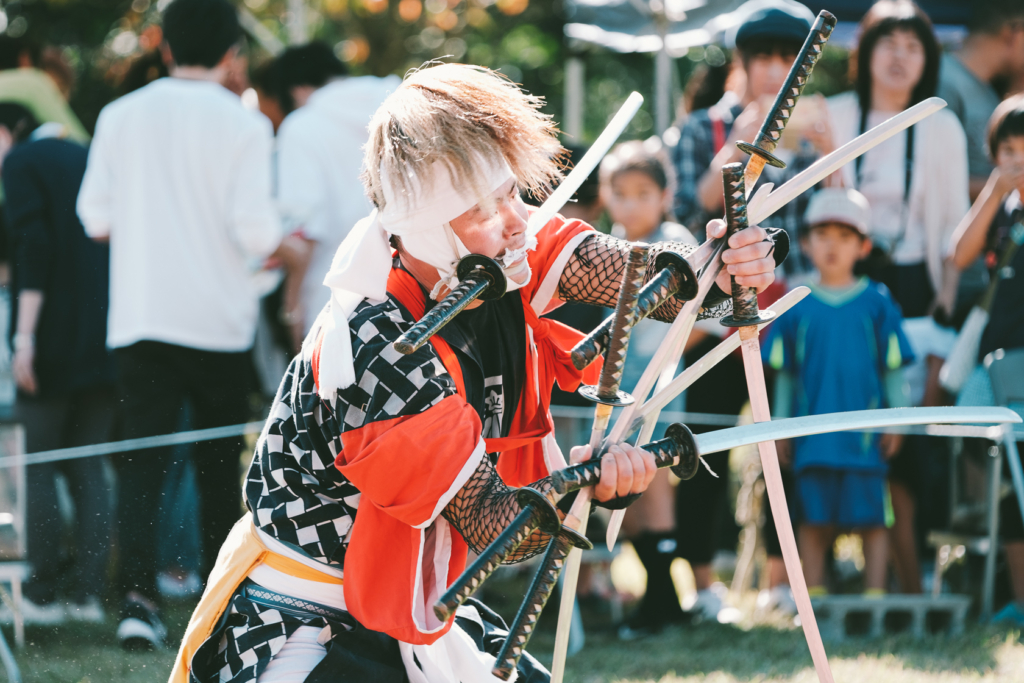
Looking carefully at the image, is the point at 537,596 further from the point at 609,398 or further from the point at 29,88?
the point at 29,88

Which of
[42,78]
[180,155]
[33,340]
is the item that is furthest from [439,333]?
[42,78]

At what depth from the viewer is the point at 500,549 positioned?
1516mm

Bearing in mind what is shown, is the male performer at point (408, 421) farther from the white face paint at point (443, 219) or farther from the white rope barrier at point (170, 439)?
the white rope barrier at point (170, 439)

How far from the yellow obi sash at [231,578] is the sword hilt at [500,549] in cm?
45

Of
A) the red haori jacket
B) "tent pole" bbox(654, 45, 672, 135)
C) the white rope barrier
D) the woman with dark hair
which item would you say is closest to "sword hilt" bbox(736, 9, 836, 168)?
the red haori jacket

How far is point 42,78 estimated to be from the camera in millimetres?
4723

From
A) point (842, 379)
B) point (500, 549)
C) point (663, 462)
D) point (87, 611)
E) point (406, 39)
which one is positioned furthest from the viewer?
point (406, 39)

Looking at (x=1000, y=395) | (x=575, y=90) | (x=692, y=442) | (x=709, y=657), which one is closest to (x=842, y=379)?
(x=1000, y=395)

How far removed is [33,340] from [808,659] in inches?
112

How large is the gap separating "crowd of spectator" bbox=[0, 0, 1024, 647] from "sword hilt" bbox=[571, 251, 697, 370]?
1.94m

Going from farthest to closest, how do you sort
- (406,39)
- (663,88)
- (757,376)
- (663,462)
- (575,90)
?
1. (406,39)
2. (575,90)
3. (663,88)
4. (757,376)
5. (663,462)

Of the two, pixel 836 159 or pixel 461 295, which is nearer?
pixel 461 295

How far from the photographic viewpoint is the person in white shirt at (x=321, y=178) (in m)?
4.19

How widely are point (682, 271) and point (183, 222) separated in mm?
2402
